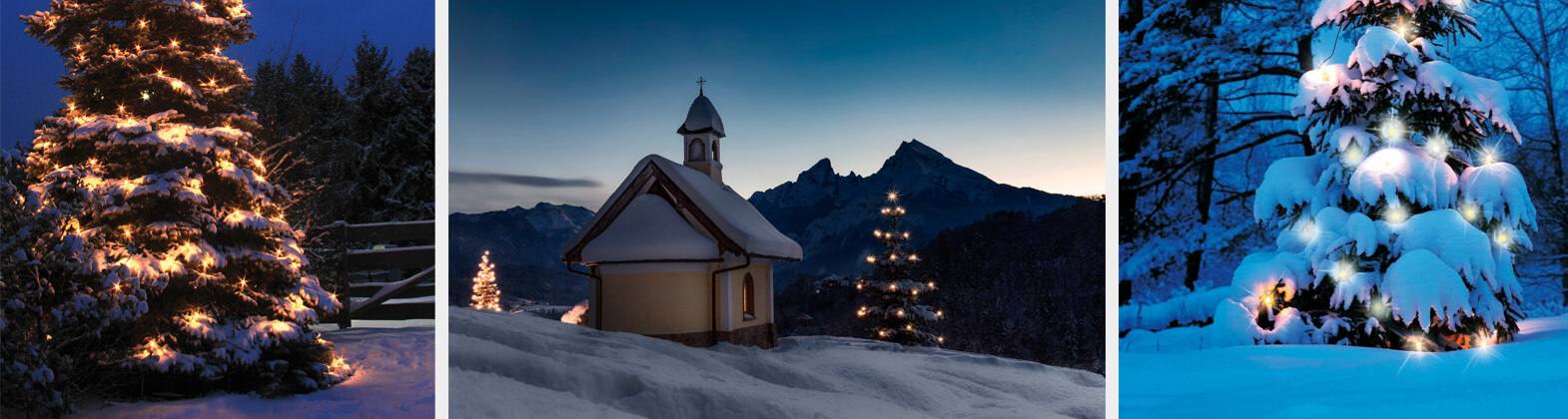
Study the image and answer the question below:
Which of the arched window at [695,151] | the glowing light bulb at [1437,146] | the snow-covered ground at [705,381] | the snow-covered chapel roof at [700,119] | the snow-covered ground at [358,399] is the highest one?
the snow-covered chapel roof at [700,119]

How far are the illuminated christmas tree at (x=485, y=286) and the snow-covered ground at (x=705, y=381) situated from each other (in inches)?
275

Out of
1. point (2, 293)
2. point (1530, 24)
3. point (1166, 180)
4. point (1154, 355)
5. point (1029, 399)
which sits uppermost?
point (1530, 24)

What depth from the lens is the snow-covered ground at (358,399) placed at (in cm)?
548

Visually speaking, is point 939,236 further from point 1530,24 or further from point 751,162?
point 1530,24

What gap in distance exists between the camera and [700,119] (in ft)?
27.8

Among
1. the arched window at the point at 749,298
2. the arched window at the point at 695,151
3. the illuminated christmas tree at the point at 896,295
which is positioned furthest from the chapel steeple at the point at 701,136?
the illuminated christmas tree at the point at 896,295

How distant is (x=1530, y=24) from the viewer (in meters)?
7.37

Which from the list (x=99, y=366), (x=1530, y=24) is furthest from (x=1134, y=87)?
(x=99, y=366)

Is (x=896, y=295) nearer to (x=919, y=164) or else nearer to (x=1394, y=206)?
(x=919, y=164)

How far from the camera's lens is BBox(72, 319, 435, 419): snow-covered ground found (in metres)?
5.48

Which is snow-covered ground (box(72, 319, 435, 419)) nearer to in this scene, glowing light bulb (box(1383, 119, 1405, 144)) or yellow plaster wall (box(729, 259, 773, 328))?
yellow plaster wall (box(729, 259, 773, 328))

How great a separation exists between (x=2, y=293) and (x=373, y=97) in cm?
1028

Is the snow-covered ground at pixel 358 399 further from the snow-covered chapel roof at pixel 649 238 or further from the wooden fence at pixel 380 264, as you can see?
the wooden fence at pixel 380 264

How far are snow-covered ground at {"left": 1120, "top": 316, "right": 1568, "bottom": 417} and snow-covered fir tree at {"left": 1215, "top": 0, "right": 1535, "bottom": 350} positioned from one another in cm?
38
